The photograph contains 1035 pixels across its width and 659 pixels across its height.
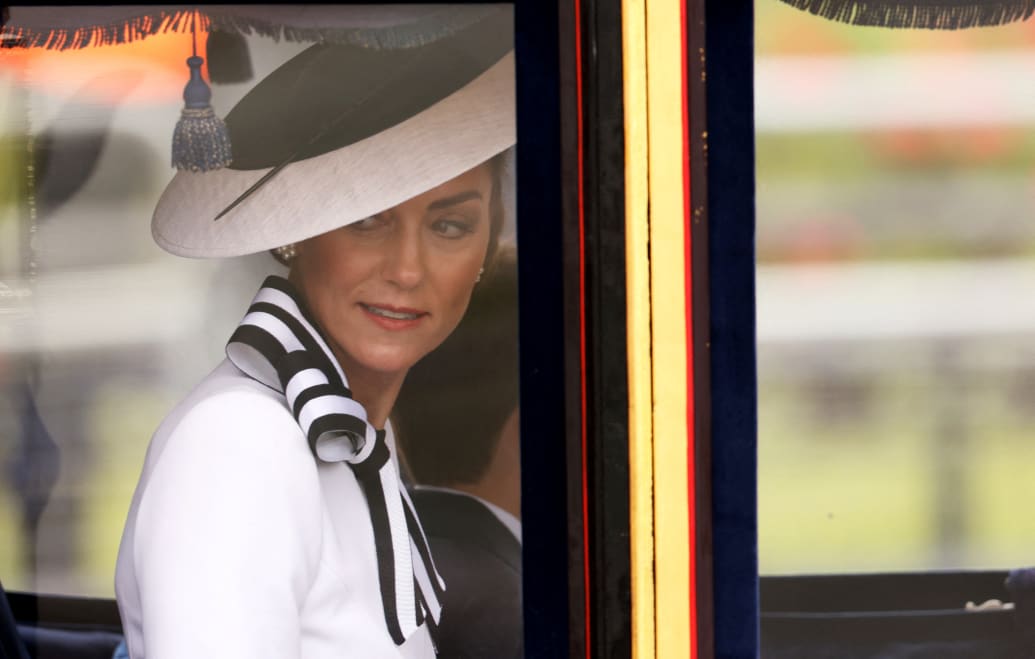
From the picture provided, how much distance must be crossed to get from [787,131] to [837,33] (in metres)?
0.15

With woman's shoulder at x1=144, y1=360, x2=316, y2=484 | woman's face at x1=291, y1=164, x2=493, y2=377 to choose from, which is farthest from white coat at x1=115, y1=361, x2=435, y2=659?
woman's face at x1=291, y1=164, x2=493, y2=377

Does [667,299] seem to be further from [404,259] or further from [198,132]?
[198,132]

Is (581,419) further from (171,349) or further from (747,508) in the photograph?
(171,349)

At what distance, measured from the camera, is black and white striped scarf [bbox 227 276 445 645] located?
61.7 inches

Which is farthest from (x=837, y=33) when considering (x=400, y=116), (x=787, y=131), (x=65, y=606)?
(x=65, y=606)

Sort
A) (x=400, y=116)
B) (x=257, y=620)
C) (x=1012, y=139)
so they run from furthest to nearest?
(x=1012, y=139) < (x=400, y=116) < (x=257, y=620)

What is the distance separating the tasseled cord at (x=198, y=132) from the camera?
1.55 meters

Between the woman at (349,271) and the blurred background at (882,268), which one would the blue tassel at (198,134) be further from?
the blurred background at (882,268)

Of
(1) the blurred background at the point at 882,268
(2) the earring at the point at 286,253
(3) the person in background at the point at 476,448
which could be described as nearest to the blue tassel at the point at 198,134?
(2) the earring at the point at 286,253

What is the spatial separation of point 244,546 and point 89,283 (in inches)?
16.0

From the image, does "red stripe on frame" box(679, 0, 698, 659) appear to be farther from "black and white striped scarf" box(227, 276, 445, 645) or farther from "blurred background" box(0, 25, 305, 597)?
"blurred background" box(0, 25, 305, 597)

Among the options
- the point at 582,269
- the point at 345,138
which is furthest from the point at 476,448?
the point at 345,138

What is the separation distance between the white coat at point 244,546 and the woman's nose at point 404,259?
0.22 meters

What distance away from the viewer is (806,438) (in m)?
1.66
